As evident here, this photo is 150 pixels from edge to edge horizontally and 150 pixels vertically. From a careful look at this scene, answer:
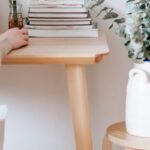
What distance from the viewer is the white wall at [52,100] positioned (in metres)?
1.75

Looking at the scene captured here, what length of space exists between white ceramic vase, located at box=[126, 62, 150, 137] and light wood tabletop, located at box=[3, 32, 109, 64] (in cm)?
12

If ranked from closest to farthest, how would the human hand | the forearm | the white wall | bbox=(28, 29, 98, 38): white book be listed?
the forearm
the human hand
bbox=(28, 29, 98, 38): white book
the white wall

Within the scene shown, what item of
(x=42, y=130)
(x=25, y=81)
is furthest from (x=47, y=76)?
(x=42, y=130)

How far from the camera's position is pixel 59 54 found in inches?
44.8

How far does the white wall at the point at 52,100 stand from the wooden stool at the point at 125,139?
18.0 inches

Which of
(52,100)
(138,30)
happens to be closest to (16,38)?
(138,30)

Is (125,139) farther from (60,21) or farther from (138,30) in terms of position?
(60,21)

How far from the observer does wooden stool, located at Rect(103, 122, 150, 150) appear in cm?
117

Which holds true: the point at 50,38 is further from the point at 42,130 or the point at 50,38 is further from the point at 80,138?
the point at 42,130

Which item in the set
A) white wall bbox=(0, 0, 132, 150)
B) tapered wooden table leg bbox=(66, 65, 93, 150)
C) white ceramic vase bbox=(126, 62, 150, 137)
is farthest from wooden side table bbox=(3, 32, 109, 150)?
white wall bbox=(0, 0, 132, 150)

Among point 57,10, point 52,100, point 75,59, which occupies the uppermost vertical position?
point 57,10

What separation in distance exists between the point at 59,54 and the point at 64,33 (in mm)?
364

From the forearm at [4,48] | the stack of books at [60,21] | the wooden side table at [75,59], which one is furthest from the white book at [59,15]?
the forearm at [4,48]

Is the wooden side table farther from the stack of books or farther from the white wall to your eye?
the white wall
